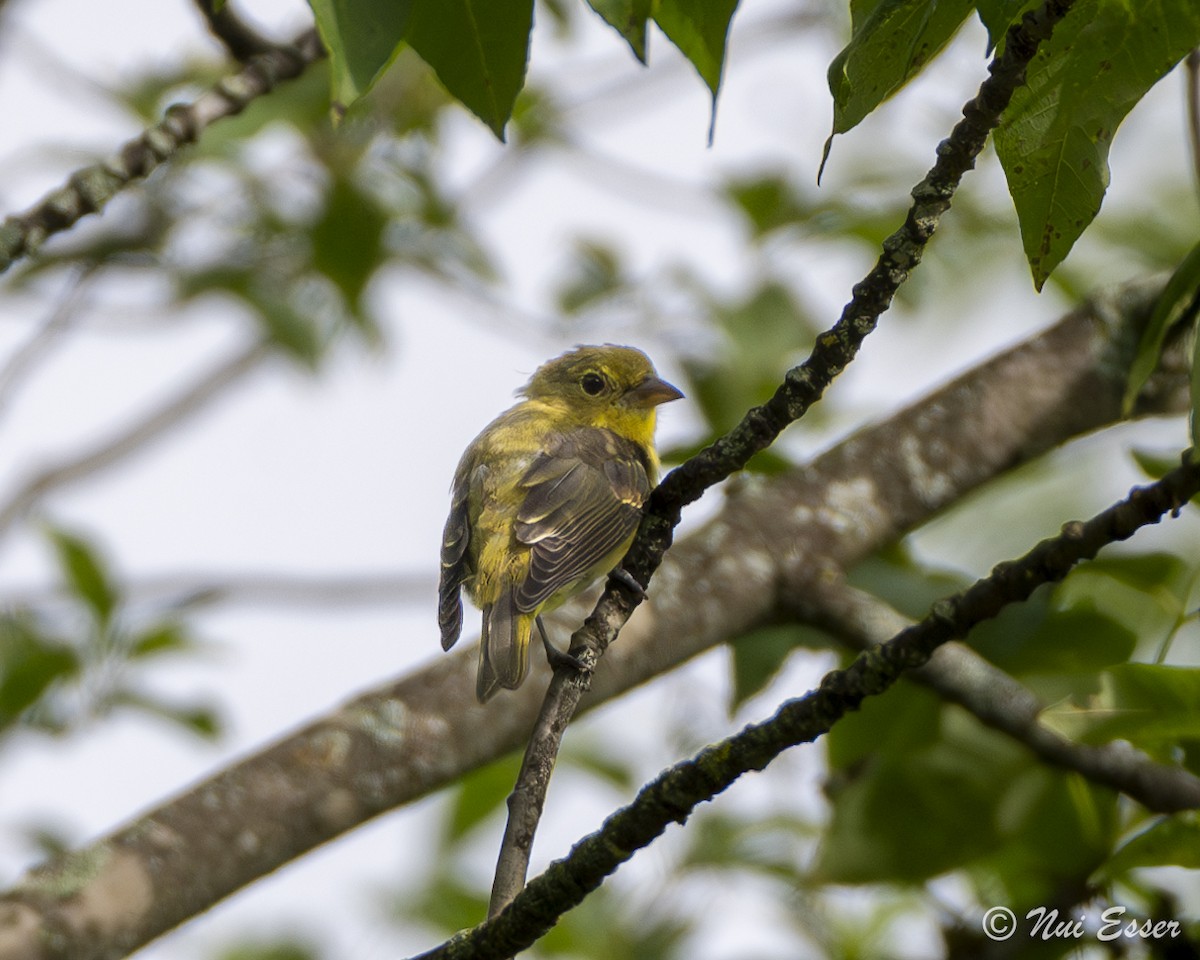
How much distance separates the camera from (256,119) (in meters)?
4.27

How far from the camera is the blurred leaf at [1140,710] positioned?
234 cm

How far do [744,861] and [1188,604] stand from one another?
6.41 ft

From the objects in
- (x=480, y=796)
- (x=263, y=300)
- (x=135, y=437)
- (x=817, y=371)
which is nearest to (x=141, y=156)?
(x=817, y=371)

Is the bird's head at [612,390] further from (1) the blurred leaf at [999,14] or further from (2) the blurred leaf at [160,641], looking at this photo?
(1) the blurred leaf at [999,14]

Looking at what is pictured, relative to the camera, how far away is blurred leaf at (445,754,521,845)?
4.60 m

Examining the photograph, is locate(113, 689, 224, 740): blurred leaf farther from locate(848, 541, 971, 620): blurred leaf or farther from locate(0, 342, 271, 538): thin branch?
locate(848, 541, 971, 620): blurred leaf

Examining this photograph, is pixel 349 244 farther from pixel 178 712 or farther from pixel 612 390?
pixel 178 712

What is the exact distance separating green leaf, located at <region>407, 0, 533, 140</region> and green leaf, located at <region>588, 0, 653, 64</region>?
0.15 m

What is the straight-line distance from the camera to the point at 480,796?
4637 millimetres

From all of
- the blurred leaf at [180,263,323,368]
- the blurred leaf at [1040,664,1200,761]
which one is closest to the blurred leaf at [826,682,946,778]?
the blurred leaf at [1040,664,1200,761]

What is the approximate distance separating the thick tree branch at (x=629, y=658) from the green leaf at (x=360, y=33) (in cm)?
181

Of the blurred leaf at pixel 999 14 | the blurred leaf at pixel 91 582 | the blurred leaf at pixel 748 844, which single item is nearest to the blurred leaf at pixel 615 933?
the blurred leaf at pixel 748 844

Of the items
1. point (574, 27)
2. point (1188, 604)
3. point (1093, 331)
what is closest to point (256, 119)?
point (574, 27)

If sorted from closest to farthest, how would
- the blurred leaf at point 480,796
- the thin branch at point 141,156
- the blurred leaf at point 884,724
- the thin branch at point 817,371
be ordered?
1. the thin branch at point 817,371
2. the thin branch at point 141,156
3. the blurred leaf at point 884,724
4. the blurred leaf at point 480,796
